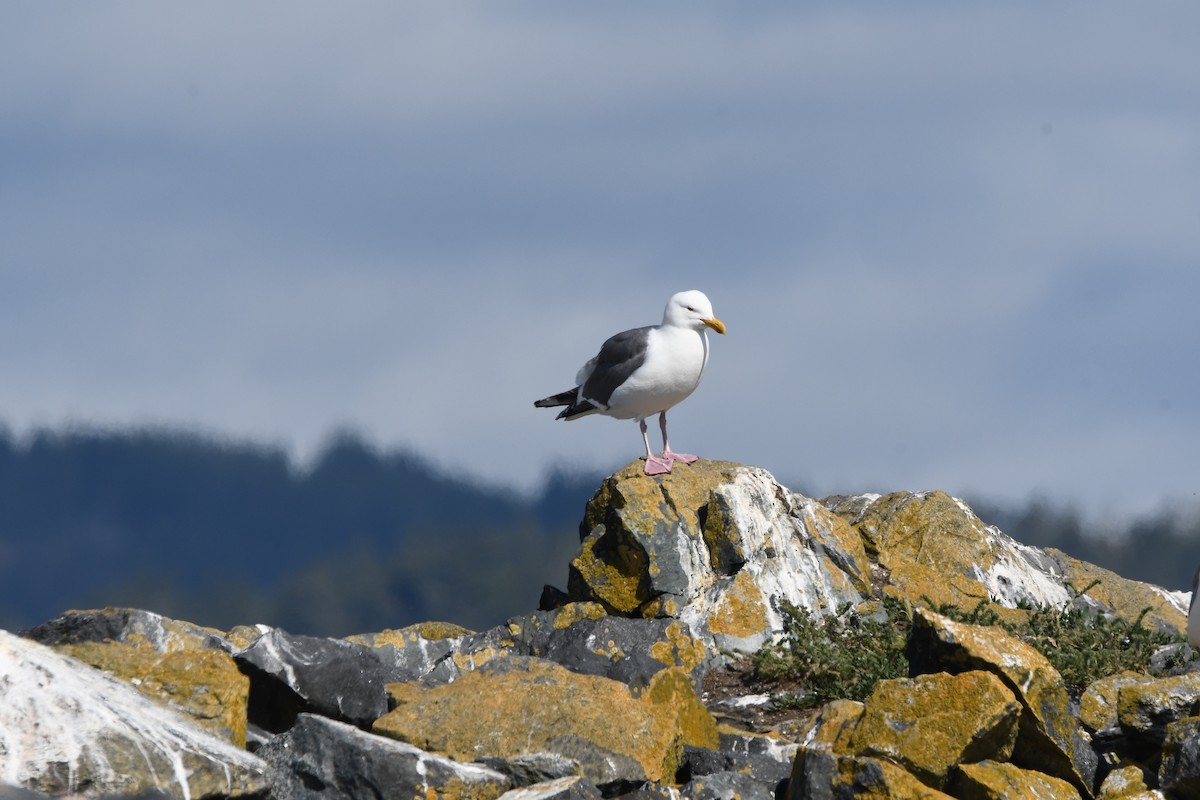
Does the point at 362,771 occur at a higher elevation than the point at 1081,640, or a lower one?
higher

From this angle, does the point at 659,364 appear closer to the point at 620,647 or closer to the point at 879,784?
the point at 620,647

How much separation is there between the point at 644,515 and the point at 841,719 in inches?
204

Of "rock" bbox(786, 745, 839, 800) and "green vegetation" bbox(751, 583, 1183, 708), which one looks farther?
"green vegetation" bbox(751, 583, 1183, 708)

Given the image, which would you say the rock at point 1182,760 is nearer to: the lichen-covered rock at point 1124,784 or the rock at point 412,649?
the lichen-covered rock at point 1124,784

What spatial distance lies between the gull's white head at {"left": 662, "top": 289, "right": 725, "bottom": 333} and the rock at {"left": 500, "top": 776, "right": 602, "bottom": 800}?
9084 mm

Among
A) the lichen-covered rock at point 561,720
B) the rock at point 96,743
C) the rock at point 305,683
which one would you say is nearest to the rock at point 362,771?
the rock at point 96,743

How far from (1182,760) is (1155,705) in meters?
0.91

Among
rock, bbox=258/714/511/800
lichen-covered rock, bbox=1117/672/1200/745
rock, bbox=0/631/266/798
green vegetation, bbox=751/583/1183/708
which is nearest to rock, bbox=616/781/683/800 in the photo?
rock, bbox=258/714/511/800

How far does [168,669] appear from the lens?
36.0ft

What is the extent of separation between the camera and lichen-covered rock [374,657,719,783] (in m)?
10.7

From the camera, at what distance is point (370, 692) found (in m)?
11.7

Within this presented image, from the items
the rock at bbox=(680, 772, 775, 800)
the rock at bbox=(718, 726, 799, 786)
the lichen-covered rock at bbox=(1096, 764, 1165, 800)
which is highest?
the rock at bbox=(680, 772, 775, 800)

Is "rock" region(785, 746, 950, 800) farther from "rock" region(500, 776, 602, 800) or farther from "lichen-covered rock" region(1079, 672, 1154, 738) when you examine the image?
"lichen-covered rock" region(1079, 672, 1154, 738)

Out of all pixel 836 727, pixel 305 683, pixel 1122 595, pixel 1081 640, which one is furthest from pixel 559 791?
pixel 1122 595
